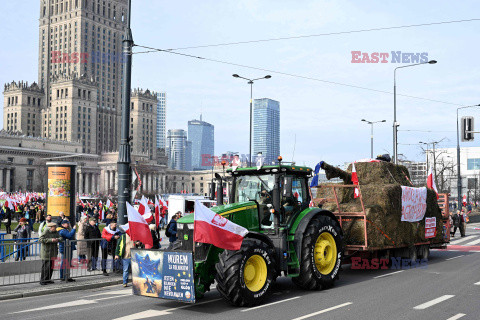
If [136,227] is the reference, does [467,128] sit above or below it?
above

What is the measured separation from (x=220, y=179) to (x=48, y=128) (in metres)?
173

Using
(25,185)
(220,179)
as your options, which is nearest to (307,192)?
(220,179)

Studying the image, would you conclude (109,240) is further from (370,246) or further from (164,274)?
(370,246)

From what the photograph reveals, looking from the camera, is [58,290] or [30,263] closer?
[58,290]

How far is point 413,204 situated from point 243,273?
7922 millimetres

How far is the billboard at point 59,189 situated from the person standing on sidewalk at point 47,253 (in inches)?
452

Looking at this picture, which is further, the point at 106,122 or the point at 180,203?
the point at 106,122

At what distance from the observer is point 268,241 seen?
10016 millimetres

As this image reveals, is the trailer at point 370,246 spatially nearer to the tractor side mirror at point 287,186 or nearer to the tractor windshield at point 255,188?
the tractor windshield at point 255,188

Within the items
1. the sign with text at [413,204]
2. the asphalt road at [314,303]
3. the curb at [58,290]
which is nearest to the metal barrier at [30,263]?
the curb at [58,290]

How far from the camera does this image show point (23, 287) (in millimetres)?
12914

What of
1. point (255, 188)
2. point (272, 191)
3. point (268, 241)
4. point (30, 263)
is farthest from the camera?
point (30, 263)

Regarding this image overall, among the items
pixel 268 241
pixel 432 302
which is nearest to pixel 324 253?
pixel 268 241

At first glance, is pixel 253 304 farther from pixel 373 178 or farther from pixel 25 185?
pixel 25 185
